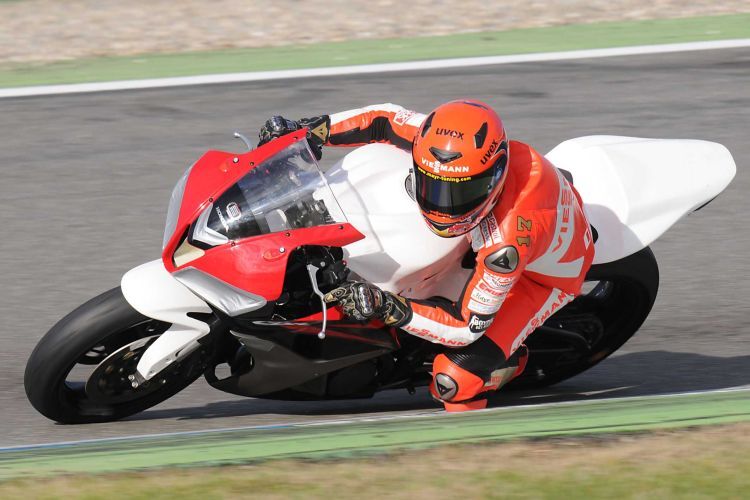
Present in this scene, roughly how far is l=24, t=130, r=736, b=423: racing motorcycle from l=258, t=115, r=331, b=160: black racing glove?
0.31 feet

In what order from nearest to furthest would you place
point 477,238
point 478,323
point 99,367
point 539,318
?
point 477,238
point 478,323
point 99,367
point 539,318

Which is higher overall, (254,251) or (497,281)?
(254,251)

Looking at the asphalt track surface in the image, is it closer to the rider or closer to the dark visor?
the rider

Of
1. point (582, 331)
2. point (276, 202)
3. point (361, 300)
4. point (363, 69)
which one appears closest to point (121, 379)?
point (276, 202)

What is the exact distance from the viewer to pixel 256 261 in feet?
13.6

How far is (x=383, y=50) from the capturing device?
10.5 metres

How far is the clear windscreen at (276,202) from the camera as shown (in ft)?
13.8

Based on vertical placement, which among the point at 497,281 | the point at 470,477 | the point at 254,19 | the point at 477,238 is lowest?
the point at 254,19

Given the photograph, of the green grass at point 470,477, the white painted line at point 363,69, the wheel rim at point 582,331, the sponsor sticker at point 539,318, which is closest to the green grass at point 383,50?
the white painted line at point 363,69

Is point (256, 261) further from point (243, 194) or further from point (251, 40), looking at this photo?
point (251, 40)

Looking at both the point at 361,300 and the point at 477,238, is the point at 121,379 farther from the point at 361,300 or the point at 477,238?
the point at 477,238

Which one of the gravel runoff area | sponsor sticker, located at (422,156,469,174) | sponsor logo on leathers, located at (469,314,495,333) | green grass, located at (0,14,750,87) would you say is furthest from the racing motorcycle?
the gravel runoff area

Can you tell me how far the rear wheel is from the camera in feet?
17.2

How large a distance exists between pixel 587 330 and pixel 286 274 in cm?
169
